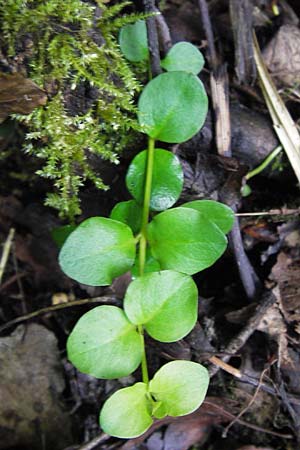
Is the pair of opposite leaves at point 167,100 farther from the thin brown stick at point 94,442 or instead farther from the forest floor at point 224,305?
the thin brown stick at point 94,442

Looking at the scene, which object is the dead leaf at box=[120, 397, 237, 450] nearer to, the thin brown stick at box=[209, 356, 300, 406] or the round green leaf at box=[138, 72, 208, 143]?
the thin brown stick at box=[209, 356, 300, 406]

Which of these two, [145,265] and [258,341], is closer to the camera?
[145,265]

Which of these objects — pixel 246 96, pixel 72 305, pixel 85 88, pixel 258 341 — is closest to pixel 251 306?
pixel 258 341

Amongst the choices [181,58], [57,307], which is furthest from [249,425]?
[181,58]

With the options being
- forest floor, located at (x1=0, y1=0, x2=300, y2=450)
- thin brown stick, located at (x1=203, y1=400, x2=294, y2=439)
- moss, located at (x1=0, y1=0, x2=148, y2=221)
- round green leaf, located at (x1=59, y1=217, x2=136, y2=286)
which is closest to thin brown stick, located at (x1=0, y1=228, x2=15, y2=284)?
forest floor, located at (x1=0, y1=0, x2=300, y2=450)

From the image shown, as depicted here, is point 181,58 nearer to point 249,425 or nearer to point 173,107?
point 173,107

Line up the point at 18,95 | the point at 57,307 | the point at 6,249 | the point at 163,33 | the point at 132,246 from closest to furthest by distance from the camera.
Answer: the point at 18,95
the point at 132,246
the point at 163,33
the point at 57,307
the point at 6,249

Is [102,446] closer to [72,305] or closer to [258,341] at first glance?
[72,305]
